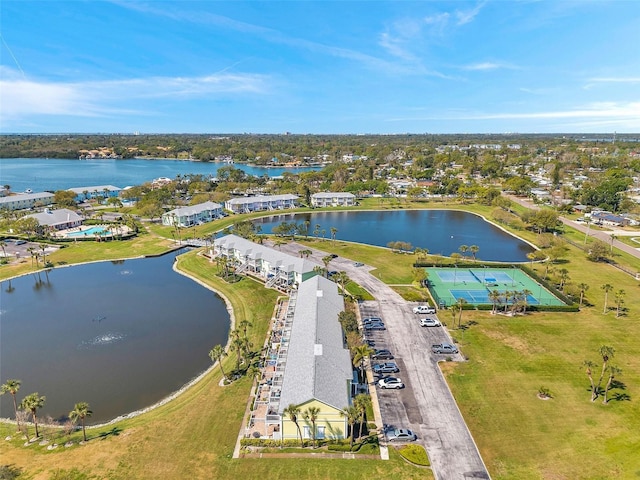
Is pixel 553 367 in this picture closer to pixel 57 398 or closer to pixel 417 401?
pixel 417 401

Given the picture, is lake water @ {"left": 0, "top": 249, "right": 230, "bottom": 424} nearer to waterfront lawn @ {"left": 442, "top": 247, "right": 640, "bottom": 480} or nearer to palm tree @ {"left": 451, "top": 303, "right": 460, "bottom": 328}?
waterfront lawn @ {"left": 442, "top": 247, "right": 640, "bottom": 480}

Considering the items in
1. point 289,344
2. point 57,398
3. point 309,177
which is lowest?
point 57,398

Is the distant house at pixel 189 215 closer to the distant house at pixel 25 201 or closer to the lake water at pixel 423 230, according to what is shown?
the lake water at pixel 423 230

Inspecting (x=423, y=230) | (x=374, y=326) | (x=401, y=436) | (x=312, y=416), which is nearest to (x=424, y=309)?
(x=374, y=326)

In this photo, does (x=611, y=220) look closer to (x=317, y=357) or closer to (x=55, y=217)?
(x=317, y=357)

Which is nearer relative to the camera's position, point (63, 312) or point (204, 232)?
point (63, 312)

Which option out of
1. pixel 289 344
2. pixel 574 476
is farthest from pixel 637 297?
pixel 289 344

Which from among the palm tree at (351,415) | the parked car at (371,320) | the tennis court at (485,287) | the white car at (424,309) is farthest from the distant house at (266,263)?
the palm tree at (351,415)

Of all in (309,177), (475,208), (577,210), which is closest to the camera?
(577,210)
